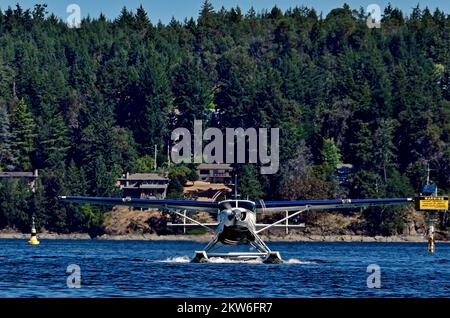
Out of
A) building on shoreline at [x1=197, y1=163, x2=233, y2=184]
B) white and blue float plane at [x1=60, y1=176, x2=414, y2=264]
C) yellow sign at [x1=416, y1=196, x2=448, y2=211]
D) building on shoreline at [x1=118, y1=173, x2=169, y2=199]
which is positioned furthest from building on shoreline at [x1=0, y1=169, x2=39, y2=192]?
white and blue float plane at [x1=60, y1=176, x2=414, y2=264]

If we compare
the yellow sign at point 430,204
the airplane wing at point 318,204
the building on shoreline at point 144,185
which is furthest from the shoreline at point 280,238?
the airplane wing at point 318,204

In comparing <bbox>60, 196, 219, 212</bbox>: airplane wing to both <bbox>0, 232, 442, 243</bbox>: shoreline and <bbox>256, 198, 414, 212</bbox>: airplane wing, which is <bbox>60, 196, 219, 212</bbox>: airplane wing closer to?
<bbox>256, 198, 414, 212</bbox>: airplane wing

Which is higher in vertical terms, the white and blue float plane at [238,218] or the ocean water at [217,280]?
the white and blue float plane at [238,218]

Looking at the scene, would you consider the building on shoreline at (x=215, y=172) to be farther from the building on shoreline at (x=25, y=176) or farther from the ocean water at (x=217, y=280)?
the ocean water at (x=217, y=280)

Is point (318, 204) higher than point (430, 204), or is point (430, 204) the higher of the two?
point (318, 204)

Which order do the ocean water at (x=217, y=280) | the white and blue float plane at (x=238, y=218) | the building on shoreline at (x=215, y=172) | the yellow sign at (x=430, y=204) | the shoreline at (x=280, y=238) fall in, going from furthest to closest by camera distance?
the building on shoreline at (x=215, y=172) → the shoreline at (x=280, y=238) → the yellow sign at (x=430, y=204) → the white and blue float plane at (x=238, y=218) → the ocean water at (x=217, y=280)

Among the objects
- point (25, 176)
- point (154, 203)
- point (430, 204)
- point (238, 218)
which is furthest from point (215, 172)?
point (238, 218)

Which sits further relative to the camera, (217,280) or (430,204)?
(430,204)

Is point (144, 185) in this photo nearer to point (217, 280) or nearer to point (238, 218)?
point (238, 218)

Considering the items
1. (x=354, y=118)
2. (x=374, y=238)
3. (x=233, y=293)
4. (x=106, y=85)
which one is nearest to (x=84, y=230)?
(x=374, y=238)

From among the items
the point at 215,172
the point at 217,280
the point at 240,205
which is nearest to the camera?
the point at 217,280

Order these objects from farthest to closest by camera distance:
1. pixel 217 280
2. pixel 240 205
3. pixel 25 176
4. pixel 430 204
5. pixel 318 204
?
pixel 25 176 < pixel 430 204 < pixel 318 204 < pixel 240 205 < pixel 217 280
